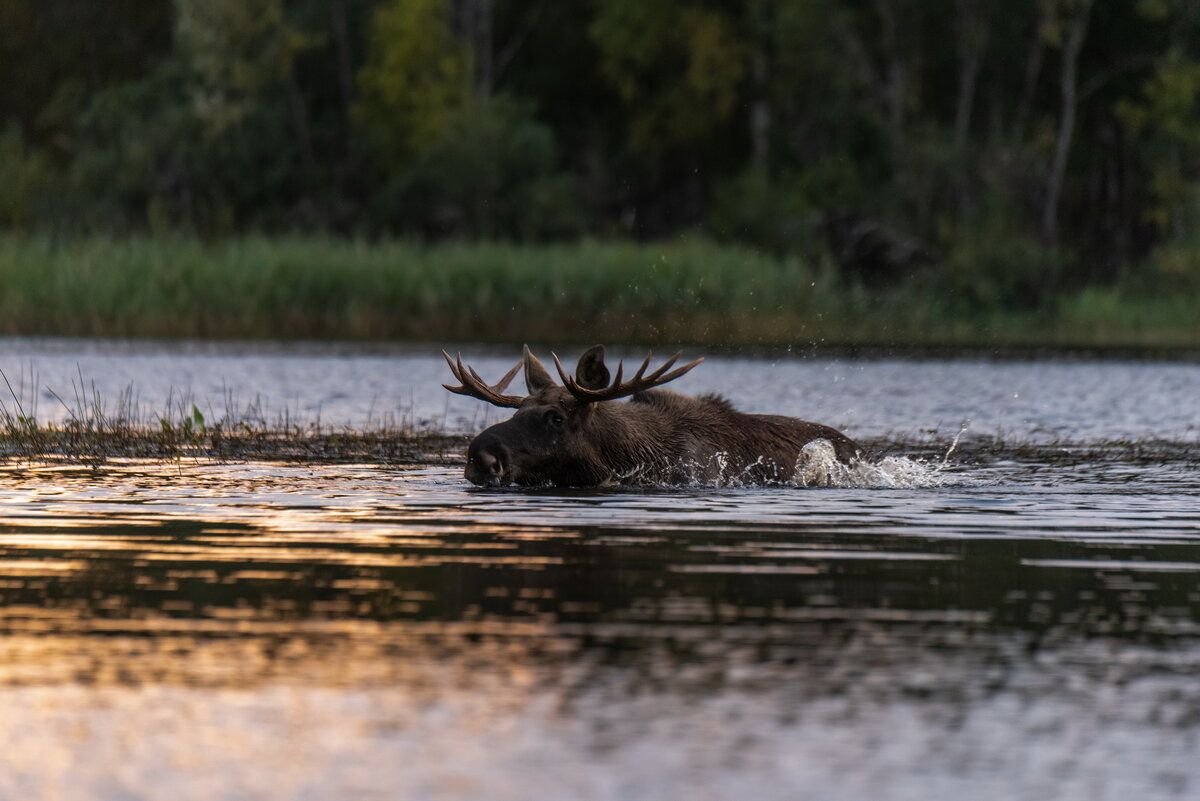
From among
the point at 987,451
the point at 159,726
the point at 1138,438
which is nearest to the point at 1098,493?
the point at 987,451

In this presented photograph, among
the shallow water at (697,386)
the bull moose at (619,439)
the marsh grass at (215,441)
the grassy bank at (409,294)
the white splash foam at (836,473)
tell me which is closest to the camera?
the bull moose at (619,439)

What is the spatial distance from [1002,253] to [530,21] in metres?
19.6

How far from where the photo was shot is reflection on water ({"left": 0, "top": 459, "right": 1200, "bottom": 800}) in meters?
6.39

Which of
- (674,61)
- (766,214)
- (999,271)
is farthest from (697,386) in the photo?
(674,61)

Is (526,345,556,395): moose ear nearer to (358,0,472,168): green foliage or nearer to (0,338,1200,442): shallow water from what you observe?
(0,338,1200,442): shallow water

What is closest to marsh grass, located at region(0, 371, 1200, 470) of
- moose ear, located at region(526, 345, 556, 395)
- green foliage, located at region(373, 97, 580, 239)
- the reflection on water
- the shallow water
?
the shallow water

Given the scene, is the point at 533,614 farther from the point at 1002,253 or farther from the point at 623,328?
the point at 1002,253

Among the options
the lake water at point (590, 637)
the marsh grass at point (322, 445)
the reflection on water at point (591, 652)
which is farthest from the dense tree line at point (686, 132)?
the reflection on water at point (591, 652)

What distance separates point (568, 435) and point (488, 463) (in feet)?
2.32

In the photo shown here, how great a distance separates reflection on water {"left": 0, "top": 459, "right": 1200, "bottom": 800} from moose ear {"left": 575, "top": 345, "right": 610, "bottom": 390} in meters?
1.76

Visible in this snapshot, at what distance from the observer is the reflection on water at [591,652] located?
6.39 meters

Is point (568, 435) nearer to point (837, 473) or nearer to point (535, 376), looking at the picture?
point (535, 376)

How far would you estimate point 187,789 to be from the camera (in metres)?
6.12

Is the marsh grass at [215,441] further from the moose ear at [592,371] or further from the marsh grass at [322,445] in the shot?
the moose ear at [592,371]
